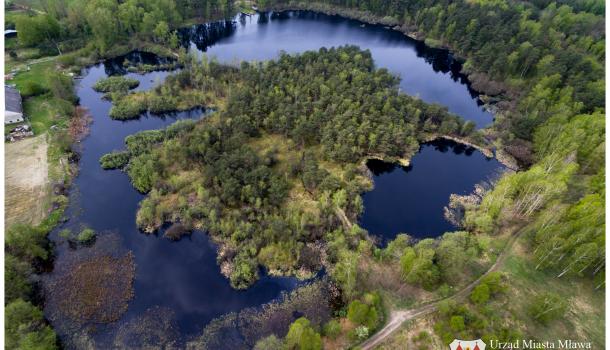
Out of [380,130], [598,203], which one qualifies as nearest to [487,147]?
[380,130]

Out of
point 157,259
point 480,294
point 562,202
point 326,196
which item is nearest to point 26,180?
point 157,259

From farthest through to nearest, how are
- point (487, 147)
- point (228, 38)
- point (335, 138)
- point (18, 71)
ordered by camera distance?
1. point (228, 38)
2. point (18, 71)
3. point (487, 147)
4. point (335, 138)

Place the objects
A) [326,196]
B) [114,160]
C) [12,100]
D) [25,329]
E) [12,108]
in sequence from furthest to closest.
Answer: [12,100] → [12,108] → [114,160] → [326,196] → [25,329]

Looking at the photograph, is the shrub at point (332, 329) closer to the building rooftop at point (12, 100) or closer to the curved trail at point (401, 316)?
the curved trail at point (401, 316)

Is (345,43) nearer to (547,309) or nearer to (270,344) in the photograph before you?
(547,309)

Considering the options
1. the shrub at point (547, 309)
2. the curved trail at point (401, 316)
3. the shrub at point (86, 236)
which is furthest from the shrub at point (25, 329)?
the shrub at point (547, 309)

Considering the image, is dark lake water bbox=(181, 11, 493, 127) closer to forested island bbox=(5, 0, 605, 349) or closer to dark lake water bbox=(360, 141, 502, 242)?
forested island bbox=(5, 0, 605, 349)

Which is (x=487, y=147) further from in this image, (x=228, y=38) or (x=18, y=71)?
(x=18, y=71)
